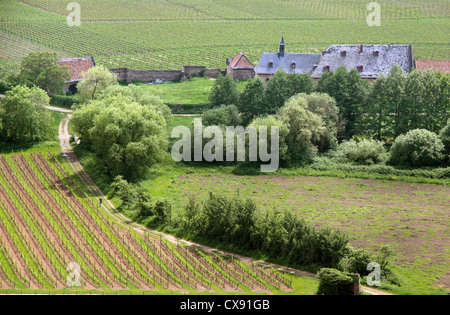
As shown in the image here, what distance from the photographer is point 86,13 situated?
150m

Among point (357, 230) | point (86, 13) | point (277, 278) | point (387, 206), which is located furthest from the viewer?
point (86, 13)

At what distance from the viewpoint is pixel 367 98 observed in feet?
278

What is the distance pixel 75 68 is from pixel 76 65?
2.32 ft

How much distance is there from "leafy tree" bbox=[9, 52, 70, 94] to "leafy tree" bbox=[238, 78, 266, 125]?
2908 cm

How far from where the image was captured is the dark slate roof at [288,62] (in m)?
102

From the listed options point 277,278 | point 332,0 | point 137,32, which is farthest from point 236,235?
point 332,0

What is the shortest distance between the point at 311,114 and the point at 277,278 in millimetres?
34793

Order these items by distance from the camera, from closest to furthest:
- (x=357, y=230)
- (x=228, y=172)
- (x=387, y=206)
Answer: (x=357, y=230)
(x=387, y=206)
(x=228, y=172)

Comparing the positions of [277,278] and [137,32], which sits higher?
[137,32]

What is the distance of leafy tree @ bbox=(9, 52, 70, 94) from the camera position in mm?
95312

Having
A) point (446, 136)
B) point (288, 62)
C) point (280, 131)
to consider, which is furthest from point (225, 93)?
point (446, 136)

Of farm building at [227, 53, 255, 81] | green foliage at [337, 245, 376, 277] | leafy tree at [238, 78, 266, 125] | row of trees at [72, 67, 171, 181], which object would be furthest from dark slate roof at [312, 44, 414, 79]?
green foliage at [337, 245, 376, 277]

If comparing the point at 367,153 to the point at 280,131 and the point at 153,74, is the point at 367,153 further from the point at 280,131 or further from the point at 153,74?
the point at 153,74
